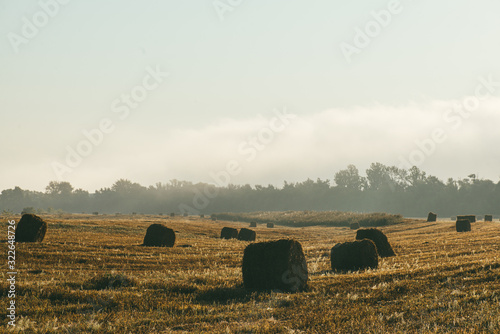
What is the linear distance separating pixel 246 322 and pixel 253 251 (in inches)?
185

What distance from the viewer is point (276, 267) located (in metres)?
14.0

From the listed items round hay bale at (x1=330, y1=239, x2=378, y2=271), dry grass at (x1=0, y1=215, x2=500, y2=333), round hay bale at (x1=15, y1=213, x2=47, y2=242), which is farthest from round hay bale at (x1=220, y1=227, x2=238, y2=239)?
dry grass at (x1=0, y1=215, x2=500, y2=333)

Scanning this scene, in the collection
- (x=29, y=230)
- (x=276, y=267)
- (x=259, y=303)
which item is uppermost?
(x=29, y=230)

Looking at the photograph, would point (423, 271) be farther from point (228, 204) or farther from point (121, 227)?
point (228, 204)

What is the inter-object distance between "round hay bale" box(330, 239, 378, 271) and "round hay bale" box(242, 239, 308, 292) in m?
5.47

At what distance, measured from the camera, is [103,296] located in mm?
11906

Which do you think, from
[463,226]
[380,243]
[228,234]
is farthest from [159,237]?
[463,226]

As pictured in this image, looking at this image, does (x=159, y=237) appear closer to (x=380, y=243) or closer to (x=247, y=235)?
(x=380, y=243)

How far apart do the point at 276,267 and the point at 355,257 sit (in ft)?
21.0

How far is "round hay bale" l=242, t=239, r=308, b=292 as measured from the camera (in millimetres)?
13852

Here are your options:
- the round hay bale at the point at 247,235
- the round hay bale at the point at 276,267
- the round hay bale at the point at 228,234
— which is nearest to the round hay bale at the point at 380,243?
the round hay bale at the point at 276,267

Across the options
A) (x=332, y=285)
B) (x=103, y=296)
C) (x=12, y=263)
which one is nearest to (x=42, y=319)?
(x=103, y=296)

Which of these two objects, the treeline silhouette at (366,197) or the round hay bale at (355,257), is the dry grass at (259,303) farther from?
the treeline silhouette at (366,197)

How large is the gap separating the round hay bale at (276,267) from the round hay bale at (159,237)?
56.3 feet
